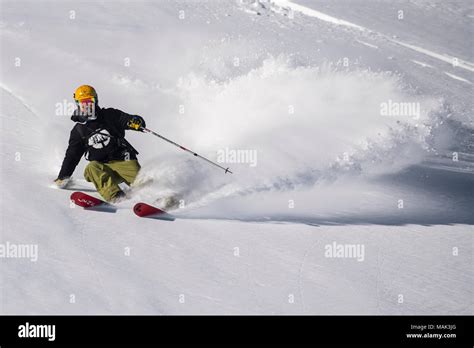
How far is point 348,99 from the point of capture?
11.9 metres

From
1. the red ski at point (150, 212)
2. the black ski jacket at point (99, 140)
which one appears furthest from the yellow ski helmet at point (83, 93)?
the red ski at point (150, 212)

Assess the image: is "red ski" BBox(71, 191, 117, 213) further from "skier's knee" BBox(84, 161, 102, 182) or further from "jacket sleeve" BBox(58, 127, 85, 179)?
"jacket sleeve" BBox(58, 127, 85, 179)

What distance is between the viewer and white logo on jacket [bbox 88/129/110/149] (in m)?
8.30

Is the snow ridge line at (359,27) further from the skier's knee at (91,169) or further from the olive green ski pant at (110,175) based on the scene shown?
the skier's knee at (91,169)

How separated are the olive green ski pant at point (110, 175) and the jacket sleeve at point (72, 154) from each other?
189 mm

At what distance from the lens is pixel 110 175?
27.0 ft

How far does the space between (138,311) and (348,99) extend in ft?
22.5

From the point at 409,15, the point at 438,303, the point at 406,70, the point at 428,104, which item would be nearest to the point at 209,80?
the point at 428,104

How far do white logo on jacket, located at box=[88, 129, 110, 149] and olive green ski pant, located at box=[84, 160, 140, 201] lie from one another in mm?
212

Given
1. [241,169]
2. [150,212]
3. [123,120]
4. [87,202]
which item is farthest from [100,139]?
[241,169]

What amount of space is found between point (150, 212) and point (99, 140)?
3.87 feet
